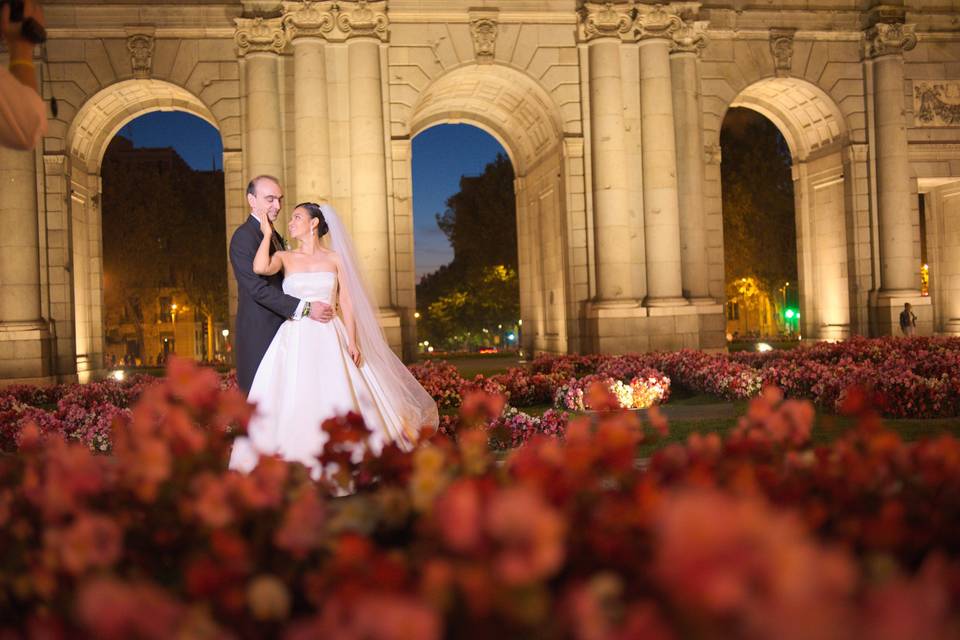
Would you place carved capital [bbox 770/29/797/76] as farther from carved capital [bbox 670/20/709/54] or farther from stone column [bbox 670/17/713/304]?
carved capital [bbox 670/20/709/54]

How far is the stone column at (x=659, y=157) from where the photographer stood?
27.9 meters

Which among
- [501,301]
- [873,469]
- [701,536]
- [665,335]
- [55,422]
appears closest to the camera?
[701,536]

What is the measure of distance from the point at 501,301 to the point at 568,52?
39555 millimetres

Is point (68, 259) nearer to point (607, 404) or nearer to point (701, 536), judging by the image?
point (607, 404)

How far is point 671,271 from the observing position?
2802 centimetres

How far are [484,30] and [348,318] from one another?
65.8 feet

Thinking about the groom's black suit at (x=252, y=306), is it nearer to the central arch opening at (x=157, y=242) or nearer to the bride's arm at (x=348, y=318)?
the bride's arm at (x=348, y=318)

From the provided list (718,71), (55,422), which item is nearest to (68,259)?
(55,422)

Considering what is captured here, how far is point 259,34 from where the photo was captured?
26812 millimetres

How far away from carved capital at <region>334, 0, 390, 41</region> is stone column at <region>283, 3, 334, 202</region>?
0.34 meters

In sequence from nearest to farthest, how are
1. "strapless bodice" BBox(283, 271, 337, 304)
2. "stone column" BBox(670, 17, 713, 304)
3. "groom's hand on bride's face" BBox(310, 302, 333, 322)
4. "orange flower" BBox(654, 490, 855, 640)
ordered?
"orange flower" BBox(654, 490, 855, 640) → "groom's hand on bride's face" BBox(310, 302, 333, 322) → "strapless bodice" BBox(283, 271, 337, 304) → "stone column" BBox(670, 17, 713, 304)

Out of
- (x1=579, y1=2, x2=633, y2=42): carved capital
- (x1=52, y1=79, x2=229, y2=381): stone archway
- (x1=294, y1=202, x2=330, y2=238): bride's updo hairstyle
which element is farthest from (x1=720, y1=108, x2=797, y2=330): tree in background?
(x1=294, y1=202, x2=330, y2=238): bride's updo hairstyle

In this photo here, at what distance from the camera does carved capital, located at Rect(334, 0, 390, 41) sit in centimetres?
2666

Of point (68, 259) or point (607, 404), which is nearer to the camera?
point (607, 404)
